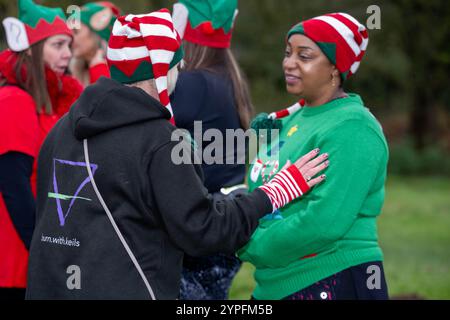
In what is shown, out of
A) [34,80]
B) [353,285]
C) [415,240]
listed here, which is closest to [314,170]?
[353,285]

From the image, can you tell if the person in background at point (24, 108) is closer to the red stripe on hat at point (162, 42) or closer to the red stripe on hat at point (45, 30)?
the red stripe on hat at point (45, 30)

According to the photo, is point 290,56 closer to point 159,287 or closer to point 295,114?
point 295,114

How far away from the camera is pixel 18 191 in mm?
3514

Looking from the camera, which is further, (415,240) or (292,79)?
(415,240)

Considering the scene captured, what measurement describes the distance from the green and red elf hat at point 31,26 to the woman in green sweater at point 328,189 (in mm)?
1568

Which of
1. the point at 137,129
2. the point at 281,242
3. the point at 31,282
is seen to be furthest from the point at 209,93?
the point at 31,282

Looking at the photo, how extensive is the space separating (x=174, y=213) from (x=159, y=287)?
12.4 inches

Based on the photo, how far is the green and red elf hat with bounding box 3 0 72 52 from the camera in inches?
162

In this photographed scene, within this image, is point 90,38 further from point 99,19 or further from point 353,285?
point 353,285

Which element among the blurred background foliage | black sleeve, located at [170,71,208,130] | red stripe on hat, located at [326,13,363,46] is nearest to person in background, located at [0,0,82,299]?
black sleeve, located at [170,71,208,130]

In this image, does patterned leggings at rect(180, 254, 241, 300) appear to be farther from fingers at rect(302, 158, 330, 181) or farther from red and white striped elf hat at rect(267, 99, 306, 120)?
fingers at rect(302, 158, 330, 181)

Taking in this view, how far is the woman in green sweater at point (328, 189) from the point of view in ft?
10.5

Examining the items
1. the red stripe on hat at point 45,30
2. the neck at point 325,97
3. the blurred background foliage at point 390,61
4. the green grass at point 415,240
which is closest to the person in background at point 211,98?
the neck at point 325,97

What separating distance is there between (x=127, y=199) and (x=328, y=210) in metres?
1.04
